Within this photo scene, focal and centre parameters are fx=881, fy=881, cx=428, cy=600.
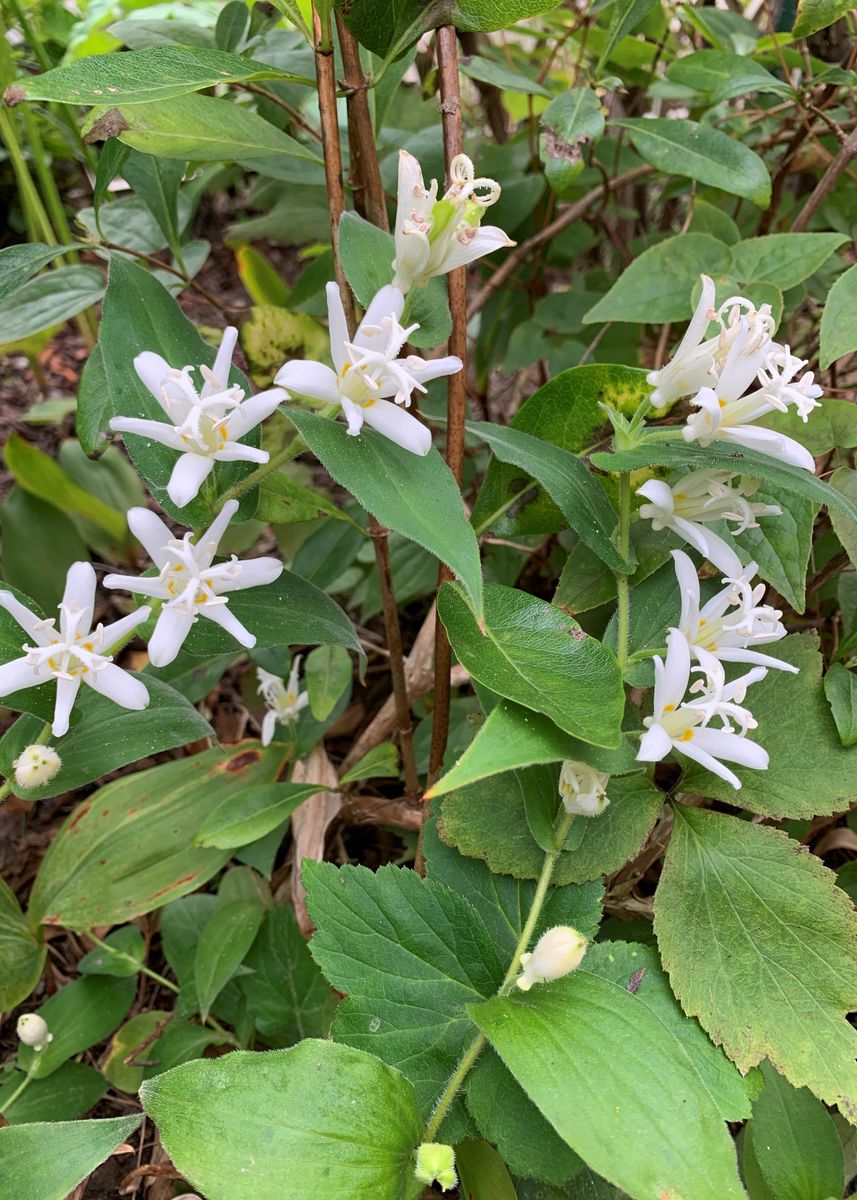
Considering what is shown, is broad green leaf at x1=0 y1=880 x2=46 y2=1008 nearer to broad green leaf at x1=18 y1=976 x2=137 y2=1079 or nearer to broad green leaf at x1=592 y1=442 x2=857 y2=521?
broad green leaf at x1=18 y1=976 x2=137 y2=1079

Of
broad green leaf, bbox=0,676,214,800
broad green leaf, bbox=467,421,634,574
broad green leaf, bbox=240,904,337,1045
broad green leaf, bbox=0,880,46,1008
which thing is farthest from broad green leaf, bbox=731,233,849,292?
broad green leaf, bbox=0,880,46,1008

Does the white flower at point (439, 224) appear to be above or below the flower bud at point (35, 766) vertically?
above

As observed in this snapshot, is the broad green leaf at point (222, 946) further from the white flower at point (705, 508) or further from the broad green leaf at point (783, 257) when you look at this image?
the broad green leaf at point (783, 257)

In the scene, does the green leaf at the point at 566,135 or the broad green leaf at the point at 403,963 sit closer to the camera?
the broad green leaf at the point at 403,963

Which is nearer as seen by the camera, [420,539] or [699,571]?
[420,539]

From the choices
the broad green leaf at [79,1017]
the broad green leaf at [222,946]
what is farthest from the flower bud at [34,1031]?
the broad green leaf at [222,946]

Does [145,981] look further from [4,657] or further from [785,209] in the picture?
[785,209]

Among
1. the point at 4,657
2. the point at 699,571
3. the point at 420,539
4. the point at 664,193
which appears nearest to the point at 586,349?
the point at 664,193
